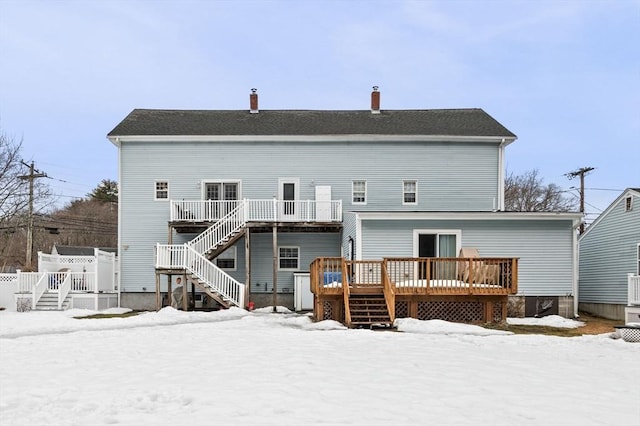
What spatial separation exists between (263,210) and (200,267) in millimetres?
4115

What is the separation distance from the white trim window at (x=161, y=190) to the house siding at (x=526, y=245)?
34.2 ft

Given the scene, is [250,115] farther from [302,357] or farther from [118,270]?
[302,357]

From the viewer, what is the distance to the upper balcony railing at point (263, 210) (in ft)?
85.6

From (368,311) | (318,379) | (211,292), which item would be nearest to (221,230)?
(211,292)

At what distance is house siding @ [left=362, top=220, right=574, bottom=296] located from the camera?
2242 cm

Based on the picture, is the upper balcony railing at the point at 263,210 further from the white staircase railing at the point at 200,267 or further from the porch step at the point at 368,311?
the porch step at the point at 368,311

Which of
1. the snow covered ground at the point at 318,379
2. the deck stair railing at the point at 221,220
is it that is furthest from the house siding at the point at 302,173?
the snow covered ground at the point at 318,379

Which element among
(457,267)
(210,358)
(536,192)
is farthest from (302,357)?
(536,192)

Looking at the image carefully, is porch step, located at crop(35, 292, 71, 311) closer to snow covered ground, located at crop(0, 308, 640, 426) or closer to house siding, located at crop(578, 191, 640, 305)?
snow covered ground, located at crop(0, 308, 640, 426)

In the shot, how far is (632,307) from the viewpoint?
1841cm

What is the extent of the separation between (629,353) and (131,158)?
22261 mm

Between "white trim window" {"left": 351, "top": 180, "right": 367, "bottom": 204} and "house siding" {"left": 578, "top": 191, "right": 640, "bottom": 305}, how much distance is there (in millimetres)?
10198

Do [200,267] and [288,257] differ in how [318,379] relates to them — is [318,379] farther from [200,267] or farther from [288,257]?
[288,257]

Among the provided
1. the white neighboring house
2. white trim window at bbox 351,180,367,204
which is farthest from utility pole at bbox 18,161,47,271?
white trim window at bbox 351,180,367,204
